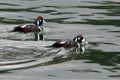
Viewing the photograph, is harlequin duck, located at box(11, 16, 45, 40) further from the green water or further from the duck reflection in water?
the duck reflection in water

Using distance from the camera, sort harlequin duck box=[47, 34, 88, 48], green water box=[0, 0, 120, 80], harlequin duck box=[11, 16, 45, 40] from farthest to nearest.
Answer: harlequin duck box=[11, 16, 45, 40] < harlequin duck box=[47, 34, 88, 48] < green water box=[0, 0, 120, 80]

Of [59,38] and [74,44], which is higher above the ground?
[74,44]

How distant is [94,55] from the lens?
2325cm

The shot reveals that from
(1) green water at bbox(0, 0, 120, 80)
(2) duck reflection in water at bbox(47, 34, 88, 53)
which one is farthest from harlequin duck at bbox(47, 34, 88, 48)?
(1) green water at bbox(0, 0, 120, 80)

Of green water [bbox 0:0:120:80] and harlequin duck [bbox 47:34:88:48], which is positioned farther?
harlequin duck [bbox 47:34:88:48]

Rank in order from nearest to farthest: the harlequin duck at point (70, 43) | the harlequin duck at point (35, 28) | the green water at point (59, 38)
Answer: the green water at point (59, 38) < the harlequin duck at point (70, 43) < the harlequin duck at point (35, 28)

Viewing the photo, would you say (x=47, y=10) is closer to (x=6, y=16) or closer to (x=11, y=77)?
(x=6, y=16)

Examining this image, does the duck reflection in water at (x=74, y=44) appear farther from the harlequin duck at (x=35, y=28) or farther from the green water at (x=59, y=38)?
the harlequin duck at (x=35, y=28)

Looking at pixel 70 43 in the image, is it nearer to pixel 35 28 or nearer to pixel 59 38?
pixel 59 38

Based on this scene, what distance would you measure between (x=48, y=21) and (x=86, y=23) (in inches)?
90.3

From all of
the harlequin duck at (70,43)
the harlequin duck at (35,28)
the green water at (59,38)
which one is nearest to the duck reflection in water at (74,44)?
the harlequin duck at (70,43)

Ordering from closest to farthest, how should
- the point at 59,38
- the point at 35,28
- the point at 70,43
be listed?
the point at 70,43
the point at 59,38
the point at 35,28

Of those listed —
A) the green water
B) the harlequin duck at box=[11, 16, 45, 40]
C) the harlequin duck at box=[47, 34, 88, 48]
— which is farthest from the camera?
the harlequin duck at box=[11, 16, 45, 40]

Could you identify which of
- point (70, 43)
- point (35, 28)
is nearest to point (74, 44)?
point (70, 43)
